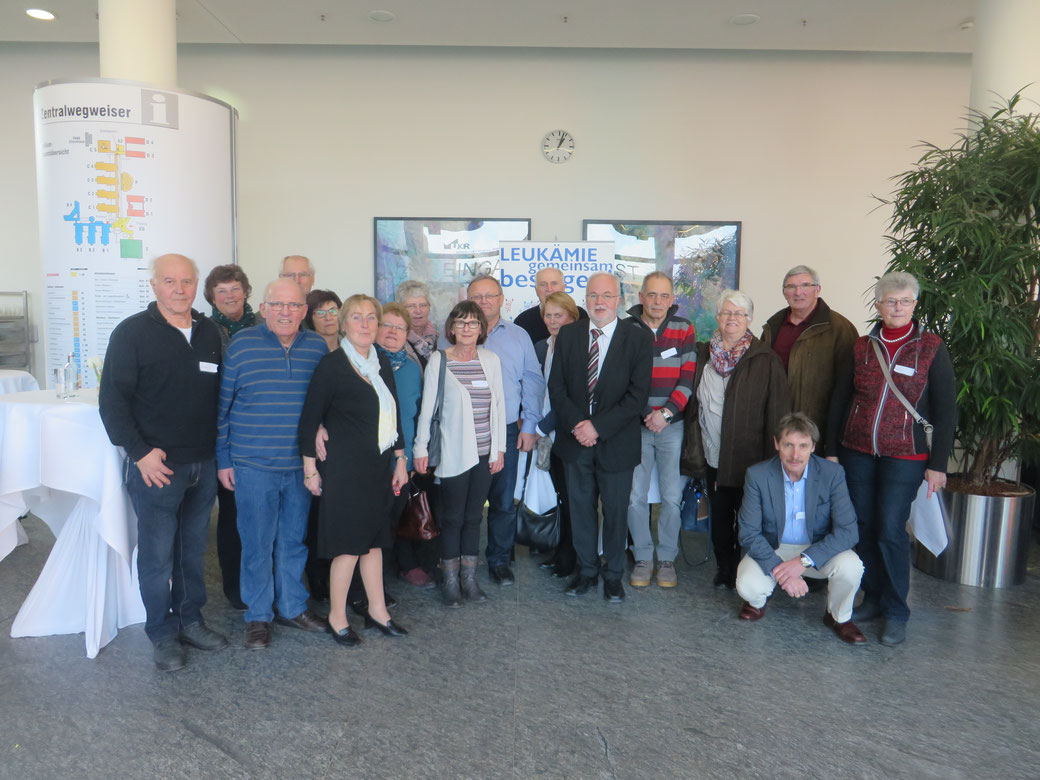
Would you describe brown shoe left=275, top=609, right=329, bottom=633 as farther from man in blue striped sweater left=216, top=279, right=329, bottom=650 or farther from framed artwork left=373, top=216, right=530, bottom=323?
framed artwork left=373, top=216, right=530, bottom=323

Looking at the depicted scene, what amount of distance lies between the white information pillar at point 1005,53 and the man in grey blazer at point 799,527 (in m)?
2.62

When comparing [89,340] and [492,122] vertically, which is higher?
[492,122]

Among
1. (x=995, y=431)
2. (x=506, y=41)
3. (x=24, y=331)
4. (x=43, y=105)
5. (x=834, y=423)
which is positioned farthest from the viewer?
(x=24, y=331)

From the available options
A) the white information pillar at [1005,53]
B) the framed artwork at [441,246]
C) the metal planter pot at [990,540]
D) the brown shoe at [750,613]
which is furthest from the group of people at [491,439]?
the framed artwork at [441,246]

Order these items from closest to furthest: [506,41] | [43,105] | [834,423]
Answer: [834,423] < [43,105] < [506,41]

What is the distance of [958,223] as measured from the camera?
11.8ft

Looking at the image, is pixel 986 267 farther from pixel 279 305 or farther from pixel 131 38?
pixel 131 38

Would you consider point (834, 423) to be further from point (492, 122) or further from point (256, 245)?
point (256, 245)

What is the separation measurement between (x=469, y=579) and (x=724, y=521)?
4.27ft

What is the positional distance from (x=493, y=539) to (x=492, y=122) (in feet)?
14.1

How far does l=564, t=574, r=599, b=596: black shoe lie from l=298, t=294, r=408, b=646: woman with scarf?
109 centimetres

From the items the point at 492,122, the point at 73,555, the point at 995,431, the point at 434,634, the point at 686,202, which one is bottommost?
the point at 434,634

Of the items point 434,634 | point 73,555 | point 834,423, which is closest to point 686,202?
point 834,423

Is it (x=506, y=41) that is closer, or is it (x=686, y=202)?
(x=506, y=41)
